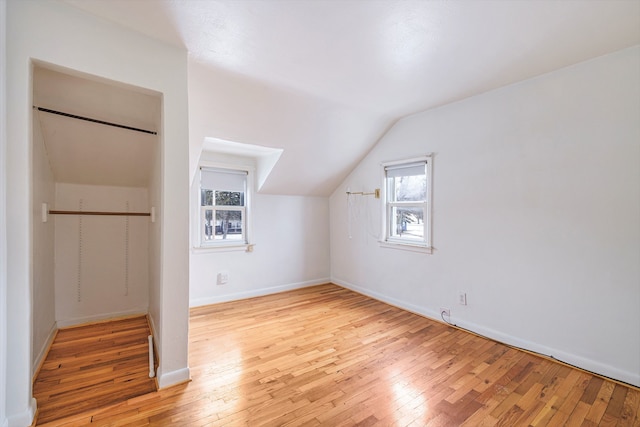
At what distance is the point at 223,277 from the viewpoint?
386cm

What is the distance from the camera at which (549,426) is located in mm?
1653

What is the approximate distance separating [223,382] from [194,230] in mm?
2117

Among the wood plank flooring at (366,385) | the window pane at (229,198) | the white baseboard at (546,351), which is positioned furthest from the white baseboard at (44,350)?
the white baseboard at (546,351)

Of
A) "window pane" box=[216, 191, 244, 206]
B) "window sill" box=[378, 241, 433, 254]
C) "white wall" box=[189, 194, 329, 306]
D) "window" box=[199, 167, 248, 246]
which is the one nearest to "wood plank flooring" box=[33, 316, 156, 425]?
"white wall" box=[189, 194, 329, 306]

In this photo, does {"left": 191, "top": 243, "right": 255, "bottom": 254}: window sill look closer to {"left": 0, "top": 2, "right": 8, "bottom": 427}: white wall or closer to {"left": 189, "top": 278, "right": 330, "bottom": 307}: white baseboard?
{"left": 189, "top": 278, "right": 330, "bottom": 307}: white baseboard

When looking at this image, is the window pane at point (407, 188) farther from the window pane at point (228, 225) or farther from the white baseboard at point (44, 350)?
the white baseboard at point (44, 350)

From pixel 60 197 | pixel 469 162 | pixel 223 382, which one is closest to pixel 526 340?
pixel 469 162

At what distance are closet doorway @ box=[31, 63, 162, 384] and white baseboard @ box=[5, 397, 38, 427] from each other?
0.65 m

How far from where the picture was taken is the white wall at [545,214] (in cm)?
210

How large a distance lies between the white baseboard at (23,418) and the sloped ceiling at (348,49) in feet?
7.60

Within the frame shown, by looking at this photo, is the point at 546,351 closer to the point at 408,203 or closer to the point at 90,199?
the point at 408,203

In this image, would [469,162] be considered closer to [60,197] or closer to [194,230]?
[194,230]

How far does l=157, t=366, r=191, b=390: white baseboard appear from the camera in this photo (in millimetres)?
1973

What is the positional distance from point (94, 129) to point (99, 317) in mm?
2053
